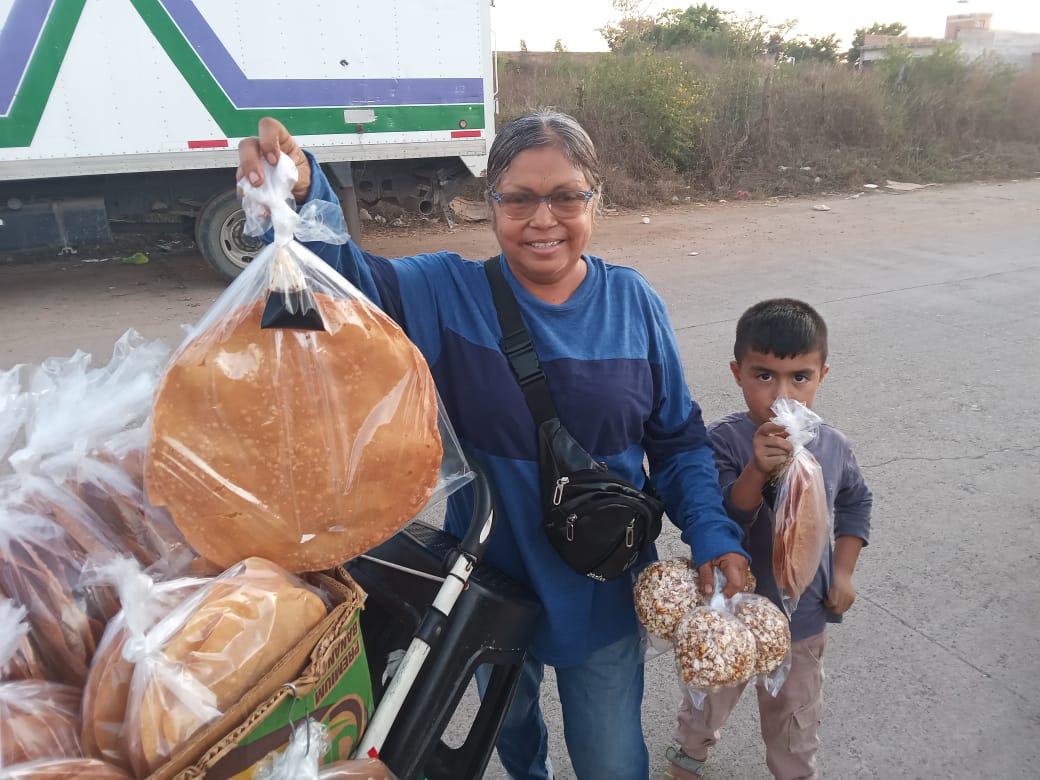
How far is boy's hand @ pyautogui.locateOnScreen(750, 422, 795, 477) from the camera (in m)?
1.67

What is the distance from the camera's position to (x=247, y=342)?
40.1 inches

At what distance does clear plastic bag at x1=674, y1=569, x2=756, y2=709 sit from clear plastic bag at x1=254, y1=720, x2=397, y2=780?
0.67 meters

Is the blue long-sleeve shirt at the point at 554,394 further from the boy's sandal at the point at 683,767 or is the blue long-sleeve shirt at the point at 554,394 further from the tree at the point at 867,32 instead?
the tree at the point at 867,32

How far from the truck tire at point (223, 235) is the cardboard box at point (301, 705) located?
7.05 meters

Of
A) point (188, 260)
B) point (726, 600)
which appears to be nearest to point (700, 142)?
point (188, 260)

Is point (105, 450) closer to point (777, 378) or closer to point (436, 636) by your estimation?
point (436, 636)

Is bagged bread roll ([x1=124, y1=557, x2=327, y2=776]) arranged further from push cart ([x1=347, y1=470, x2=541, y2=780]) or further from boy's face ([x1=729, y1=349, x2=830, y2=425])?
boy's face ([x1=729, y1=349, x2=830, y2=425])

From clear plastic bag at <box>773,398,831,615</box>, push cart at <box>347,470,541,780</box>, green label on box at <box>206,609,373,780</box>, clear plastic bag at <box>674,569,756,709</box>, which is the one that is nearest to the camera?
green label on box at <box>206,609,373,780</box>

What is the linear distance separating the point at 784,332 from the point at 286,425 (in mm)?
1368

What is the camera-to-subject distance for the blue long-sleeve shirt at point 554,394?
1.59 metres

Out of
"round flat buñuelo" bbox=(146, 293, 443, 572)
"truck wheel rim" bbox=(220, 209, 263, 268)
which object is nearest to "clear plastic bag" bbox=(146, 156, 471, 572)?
"round flat buñuelo" bbox=(146, 293, 443, 572)

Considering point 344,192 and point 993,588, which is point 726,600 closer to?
point 993,588

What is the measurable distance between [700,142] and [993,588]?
12520 millimetres

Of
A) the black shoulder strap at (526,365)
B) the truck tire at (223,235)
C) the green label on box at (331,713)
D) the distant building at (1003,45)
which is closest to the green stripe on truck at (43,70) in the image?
the truck tire at (223,235)
